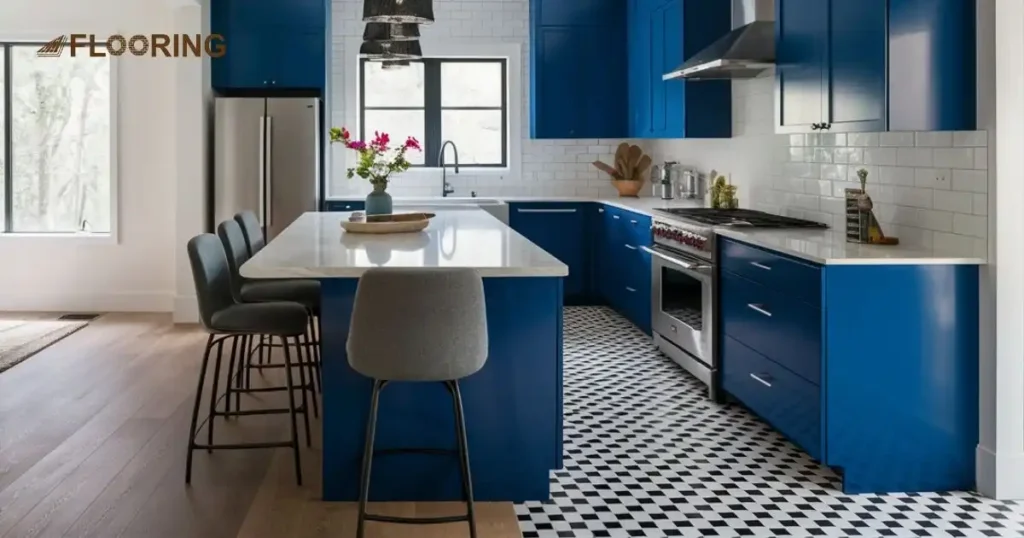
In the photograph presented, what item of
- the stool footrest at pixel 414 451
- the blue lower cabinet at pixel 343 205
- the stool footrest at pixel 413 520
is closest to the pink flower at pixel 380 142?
the stool footrest at pixel 414 451

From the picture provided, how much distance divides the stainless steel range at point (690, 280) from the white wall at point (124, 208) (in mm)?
4172

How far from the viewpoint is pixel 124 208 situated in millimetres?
8523

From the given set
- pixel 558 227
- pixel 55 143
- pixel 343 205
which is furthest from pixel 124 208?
pixel 558 227

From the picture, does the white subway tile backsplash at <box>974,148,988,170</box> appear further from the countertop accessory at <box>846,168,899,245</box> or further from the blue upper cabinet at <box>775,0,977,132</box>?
the countertop accessory at <box>846,168,899,245</box>

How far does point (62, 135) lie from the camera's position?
862 centimetres

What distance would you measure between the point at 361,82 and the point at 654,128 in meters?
2.83

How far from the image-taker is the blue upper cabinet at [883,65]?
3834mm

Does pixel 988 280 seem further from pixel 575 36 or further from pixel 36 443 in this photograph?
pixel 575 36

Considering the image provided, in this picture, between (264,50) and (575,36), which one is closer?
(264,50)

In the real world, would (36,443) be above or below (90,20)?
below

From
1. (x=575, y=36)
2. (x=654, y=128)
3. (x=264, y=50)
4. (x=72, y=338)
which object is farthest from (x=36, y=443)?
(x=575, y=36)

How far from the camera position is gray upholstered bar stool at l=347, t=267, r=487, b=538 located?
10.7 feet

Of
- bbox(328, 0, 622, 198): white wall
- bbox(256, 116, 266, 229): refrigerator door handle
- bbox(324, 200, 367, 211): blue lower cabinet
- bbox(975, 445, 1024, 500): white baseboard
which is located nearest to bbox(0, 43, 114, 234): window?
bbox(256, 116, 266, 229): refrigerator door handle

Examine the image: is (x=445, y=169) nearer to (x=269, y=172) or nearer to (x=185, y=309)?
(x=269, y=172)
